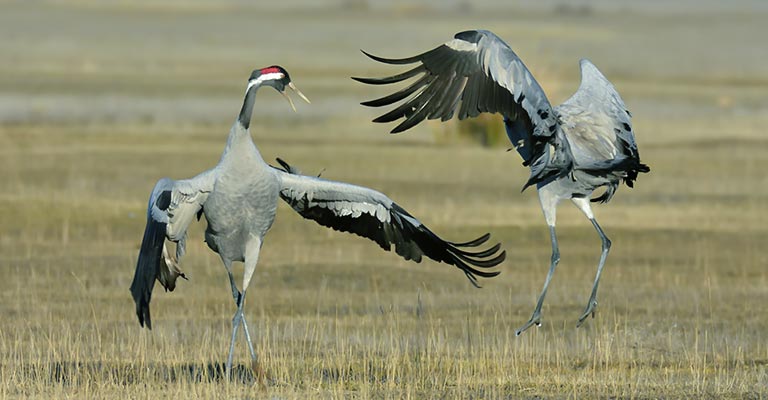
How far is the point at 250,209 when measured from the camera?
10.2 meters

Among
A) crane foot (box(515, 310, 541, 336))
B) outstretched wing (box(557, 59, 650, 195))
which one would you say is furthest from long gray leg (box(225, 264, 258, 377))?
outstretched wing (box(557, 59, 650, 195))

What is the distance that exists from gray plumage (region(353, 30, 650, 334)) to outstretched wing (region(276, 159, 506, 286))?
527 mm

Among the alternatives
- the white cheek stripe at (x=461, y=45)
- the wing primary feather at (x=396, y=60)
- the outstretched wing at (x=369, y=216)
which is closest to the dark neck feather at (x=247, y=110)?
the outstretched wing at (x=369, y=216)

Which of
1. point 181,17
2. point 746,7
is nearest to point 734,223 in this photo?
point 181,17

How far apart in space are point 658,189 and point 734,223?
358 centimetres

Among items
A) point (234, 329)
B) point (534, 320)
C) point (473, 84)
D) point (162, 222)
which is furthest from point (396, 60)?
point (534, 320)

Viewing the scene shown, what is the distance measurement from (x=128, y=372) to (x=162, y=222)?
127 cm

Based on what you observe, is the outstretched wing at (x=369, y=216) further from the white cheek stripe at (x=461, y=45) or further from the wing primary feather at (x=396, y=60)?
the white cheek stripe at (x=461, y=45)

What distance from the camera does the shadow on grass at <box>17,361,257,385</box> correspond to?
991 cm

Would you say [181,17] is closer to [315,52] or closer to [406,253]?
[315,52]

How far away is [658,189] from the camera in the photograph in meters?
22.4

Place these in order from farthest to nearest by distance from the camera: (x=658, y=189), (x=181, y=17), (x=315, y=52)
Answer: (x=181, y=17) → (x=315, y=52) → (x=658, y=189)

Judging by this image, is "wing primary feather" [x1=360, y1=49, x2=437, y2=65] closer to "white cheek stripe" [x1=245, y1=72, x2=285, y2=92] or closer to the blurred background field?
"white cheek stripe" [x1=245, y1=72, x2=285, y2=92]

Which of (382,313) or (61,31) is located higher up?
(61,31)
